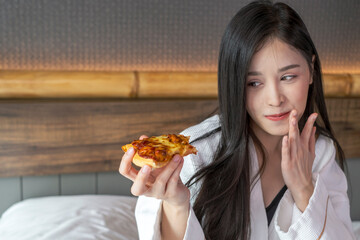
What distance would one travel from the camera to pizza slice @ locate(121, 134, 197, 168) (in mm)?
833

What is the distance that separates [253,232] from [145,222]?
0.35 metres

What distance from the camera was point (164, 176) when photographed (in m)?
0.87

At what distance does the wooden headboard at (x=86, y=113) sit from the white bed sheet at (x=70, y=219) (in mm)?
177

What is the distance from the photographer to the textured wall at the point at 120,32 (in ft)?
5.67

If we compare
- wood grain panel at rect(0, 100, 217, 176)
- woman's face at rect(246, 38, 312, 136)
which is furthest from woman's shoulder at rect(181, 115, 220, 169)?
wood grain panel at rect(0, 100, 217, 176)

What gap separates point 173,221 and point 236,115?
35 centimetres

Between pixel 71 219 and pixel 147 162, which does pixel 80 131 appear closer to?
pixel 71 219

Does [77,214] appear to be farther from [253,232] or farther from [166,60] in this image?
[166,60]

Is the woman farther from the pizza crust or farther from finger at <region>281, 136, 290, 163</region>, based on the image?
the pizza crust

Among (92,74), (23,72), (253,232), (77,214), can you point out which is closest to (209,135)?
(253,232)

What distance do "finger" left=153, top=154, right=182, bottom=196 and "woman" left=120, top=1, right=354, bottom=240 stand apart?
10 centimetres

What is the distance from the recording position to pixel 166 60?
1.96 m

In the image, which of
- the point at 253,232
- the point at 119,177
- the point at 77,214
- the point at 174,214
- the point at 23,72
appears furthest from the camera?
the point at 119,177

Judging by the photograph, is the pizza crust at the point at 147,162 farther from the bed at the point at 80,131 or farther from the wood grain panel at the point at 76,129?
the wood grain panel at the point at 76,129
